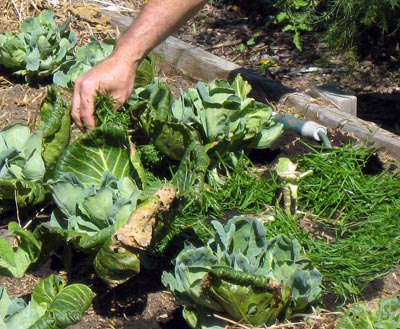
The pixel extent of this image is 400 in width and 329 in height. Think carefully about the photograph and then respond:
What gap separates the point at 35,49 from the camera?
571 centimetres

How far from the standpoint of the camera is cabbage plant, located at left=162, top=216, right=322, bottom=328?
3240 millimetres

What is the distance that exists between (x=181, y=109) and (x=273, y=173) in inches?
22.8

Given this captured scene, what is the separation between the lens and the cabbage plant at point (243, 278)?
10.6ft

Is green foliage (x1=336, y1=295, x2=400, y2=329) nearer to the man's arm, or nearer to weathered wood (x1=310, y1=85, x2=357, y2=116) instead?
the man's arm

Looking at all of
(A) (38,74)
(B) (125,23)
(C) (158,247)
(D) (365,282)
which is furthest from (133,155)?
(B) (125,23)

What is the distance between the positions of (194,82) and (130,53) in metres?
2.05

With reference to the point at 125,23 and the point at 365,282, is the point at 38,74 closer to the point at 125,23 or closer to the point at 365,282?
the point at 125,23

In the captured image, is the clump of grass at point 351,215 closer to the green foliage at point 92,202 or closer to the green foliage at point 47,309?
the green foliage at point 92,202

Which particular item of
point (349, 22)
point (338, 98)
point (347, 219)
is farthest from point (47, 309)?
point (349, 22)

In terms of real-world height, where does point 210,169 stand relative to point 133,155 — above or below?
below

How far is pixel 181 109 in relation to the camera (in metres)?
4.56

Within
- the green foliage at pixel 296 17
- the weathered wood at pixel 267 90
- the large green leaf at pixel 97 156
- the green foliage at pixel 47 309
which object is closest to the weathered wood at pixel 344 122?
the weathered wood at pixel 267 90

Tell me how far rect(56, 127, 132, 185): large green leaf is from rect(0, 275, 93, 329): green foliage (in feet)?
2.41

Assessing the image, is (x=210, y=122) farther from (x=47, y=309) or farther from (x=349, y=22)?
(x=349, y=22)
